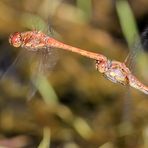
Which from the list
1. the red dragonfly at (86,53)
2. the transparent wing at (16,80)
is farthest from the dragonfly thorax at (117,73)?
the transparent wing at (16,80)

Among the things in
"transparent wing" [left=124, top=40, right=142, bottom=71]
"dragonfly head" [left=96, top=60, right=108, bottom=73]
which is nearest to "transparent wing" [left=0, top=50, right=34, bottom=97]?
"dragonfly head" [left=96, top=60, right=108, bottom=73]

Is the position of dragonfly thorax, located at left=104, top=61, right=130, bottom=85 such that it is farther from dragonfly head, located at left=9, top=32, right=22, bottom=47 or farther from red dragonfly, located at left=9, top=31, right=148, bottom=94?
dragonfly head, located at left=9, top=32, right=22, bottom=47

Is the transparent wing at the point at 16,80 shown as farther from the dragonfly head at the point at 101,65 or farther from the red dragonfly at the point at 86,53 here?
the dragonfly head at the point at 101,65

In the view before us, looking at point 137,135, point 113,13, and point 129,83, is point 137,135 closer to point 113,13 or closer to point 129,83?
point 129,83

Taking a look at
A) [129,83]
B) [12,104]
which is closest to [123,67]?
[129,83]

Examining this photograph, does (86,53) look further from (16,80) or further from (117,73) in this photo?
(16,80)

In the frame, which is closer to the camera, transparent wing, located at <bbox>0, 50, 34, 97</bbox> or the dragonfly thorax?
the dragonfly thorax
